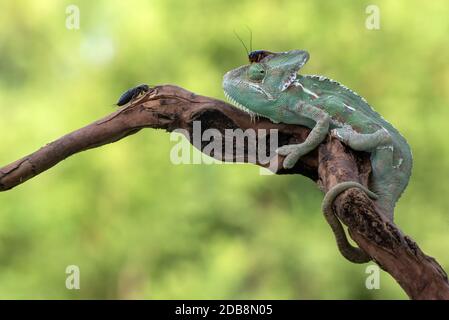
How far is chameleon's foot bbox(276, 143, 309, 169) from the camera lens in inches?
100

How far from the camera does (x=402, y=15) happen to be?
190 inches

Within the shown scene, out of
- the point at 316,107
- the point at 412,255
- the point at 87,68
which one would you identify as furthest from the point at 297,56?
the point at 87,68

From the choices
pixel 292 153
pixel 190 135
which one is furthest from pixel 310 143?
pixel 190 135

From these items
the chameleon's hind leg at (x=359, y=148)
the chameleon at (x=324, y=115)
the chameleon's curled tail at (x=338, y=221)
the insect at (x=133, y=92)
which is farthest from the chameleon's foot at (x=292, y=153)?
the insect at (x=133, y=92)

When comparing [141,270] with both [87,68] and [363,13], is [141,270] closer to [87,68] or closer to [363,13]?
[87,68]

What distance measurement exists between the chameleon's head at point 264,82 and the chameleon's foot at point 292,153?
18cm

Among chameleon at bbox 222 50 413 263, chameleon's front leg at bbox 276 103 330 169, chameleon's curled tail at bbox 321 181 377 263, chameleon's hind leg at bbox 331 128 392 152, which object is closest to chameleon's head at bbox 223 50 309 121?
chameleon at bbox 222 50 413 263

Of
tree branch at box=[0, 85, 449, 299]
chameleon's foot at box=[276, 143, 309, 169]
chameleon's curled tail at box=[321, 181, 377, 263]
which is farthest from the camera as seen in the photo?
chameleon's foot at box=[276, 143, 309, 169]

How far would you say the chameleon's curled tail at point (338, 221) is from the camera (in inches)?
87.2

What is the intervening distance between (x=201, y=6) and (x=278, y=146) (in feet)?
8.31

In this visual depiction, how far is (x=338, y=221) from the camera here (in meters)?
2.40

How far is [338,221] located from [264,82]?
0.66 meters

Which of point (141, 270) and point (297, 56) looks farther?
point (141, 270)

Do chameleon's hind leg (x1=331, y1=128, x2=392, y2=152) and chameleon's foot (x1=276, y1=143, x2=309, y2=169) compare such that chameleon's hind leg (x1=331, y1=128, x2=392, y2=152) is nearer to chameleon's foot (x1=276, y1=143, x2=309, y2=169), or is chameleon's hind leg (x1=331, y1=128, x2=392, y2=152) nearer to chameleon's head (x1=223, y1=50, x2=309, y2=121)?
chameleon's foot (x1=276, y1=143, x2=309, y2=169)
